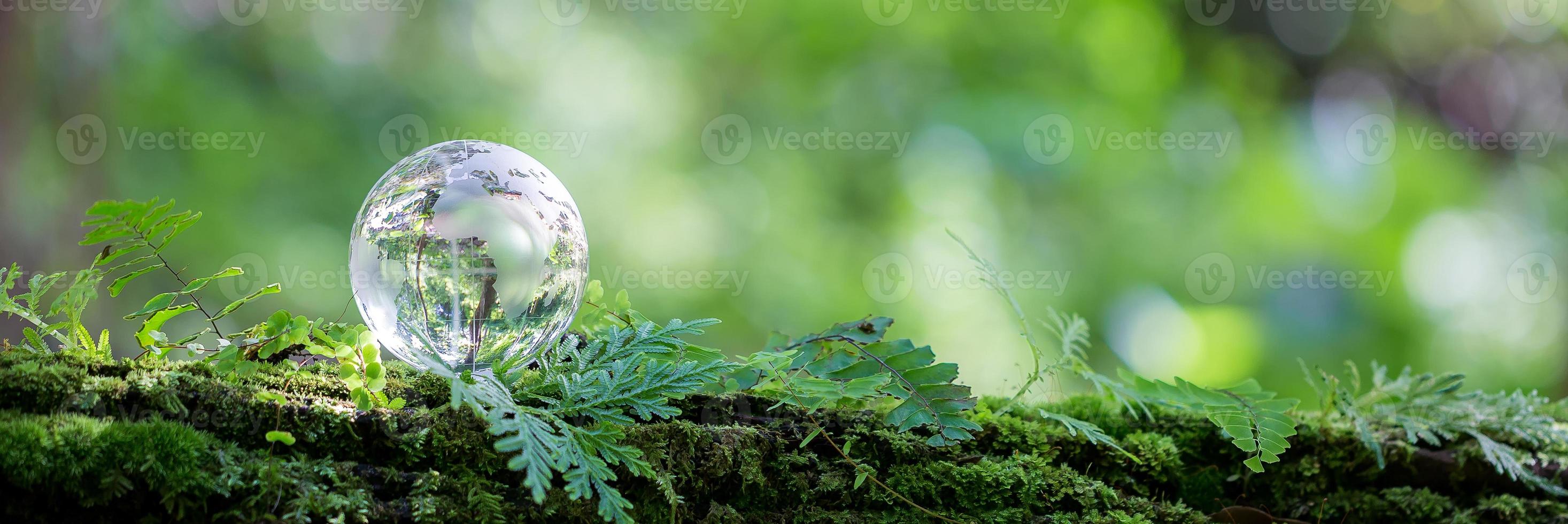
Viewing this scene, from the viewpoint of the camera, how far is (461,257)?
1086 millimetres

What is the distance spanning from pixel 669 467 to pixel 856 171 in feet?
13.3

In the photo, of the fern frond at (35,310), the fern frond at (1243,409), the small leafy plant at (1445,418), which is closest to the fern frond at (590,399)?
the fern frond at (35,310)

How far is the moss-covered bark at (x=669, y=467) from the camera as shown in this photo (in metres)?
0.88

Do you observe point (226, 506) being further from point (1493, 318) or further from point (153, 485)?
point (1493, 318)

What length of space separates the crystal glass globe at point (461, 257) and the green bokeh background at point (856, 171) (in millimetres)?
3212

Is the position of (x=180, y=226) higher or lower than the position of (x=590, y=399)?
higher

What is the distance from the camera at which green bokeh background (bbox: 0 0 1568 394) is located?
4340 millimetres

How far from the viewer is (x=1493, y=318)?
4902 millimetres

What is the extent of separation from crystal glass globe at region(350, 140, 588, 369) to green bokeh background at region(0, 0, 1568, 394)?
3212mm

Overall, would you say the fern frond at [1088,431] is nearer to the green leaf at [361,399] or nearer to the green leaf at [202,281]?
the green leaf at [361,399]

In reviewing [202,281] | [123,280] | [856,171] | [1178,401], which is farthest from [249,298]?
[856,171]

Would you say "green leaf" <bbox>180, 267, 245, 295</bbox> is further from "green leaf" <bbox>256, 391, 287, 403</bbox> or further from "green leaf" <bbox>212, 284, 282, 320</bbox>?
"green leaf" <bbox>256, 391, 287, 403</bbox>

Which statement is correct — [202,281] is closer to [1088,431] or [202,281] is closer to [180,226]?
[180,226]

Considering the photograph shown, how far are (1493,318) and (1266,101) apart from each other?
5.59 ft
